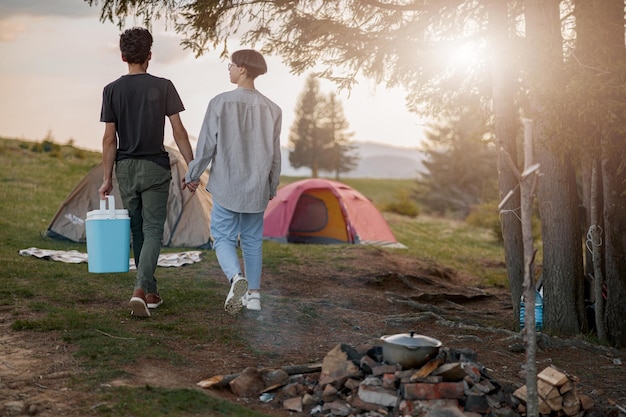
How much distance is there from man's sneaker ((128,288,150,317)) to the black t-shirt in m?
1.05

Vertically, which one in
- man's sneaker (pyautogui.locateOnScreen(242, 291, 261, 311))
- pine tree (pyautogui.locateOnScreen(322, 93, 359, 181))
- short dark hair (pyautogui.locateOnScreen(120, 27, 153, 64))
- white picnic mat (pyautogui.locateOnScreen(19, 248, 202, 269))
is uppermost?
pine tree (pyautogui.locateOnScreen(322, 93, 359, 181))

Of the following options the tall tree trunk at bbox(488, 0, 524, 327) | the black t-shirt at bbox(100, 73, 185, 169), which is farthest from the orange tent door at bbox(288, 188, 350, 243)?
the black t-shirt at bbox(100, 73, 185, 169)

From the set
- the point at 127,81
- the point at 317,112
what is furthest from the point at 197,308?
the point at 317,112

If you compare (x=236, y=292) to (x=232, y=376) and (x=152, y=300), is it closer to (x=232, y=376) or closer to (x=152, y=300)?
(x=152, y=300)

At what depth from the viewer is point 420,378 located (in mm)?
4102

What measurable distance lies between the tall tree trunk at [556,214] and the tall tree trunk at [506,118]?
1.04 feet

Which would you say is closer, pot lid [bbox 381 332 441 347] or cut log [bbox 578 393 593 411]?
pot lid [bbox 381 332 441 347]

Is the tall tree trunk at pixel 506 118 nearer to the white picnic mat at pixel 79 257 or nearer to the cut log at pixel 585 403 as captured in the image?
the cut log at pixel 585 403

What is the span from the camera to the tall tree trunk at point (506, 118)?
743cm

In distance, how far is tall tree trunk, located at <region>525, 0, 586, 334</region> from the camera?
272 inches

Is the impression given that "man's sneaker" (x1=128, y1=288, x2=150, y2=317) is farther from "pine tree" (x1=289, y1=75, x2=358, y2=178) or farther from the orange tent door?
"pine tree" (x1=289, y1=75, x2=358, y2=178)

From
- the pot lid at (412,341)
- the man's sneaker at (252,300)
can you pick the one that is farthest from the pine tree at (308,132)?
the pot lid at (412,341)

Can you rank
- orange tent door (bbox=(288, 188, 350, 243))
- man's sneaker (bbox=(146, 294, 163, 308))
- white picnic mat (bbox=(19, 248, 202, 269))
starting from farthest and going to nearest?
1. orange tent door (bbox=(288, 188, 350, 243))
2. white picnic mat (bbox=(19, 248, 202, 269))
3. man's sneaker (bbox=(146, 294, 163, 308))

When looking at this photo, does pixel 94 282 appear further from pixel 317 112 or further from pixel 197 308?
pixel 317 112
